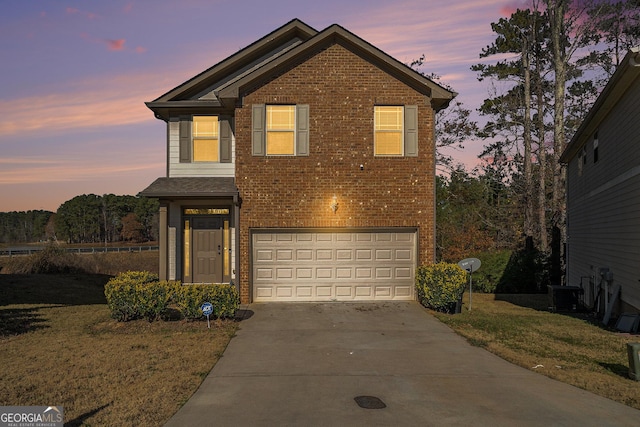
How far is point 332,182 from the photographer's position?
48.1ft

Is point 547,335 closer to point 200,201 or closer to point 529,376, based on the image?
point 529,376

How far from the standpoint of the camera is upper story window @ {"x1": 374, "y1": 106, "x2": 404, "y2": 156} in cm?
1488

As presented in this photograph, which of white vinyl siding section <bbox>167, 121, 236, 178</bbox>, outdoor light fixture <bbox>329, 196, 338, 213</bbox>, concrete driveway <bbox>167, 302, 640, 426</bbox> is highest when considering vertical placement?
white vinyl siding section <bbox>167, 121, 236, 178</bbox>

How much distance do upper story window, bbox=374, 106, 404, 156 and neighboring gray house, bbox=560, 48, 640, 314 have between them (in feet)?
18.4

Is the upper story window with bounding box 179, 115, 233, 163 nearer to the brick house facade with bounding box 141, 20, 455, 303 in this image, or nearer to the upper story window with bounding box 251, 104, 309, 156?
the brick house facade with bounding box 141, 20, 455, 303

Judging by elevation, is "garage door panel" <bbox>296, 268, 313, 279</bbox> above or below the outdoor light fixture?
below

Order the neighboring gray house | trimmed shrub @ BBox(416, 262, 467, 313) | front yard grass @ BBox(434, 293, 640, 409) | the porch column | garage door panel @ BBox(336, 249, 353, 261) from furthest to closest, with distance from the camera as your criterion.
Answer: the porch column → garage door panel @ BBox(336, 249, 353, 261) → trimmed shrub @ BBox(416, 262, 467, 313) → the neighboring gray house → front yard grass @ BBox(434, 293, 640, 409)

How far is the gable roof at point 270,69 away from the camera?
14.5m

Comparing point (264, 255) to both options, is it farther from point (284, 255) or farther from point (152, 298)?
point (152, 298)

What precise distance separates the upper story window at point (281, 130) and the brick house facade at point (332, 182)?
130 mm

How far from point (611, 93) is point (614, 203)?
313 centimetres

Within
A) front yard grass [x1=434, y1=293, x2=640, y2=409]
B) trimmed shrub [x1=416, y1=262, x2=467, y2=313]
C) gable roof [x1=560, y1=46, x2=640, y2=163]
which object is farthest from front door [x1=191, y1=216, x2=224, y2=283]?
gable roof [x1=560, y1=46, x2=640, y2=163]

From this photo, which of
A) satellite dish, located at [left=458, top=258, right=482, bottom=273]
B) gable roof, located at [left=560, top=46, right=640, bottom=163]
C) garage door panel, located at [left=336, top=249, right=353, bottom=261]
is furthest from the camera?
garage door panel, located at [left=336, top=249, right=353, bottom=261]

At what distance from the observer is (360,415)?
20.2ft
